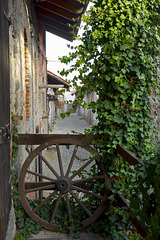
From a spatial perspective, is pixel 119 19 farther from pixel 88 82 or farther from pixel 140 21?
pixel 88 82

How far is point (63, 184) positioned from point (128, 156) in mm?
1115

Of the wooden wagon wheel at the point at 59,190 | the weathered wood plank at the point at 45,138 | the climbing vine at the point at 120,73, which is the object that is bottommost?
the wooden wagon wheel at the point at 59,190

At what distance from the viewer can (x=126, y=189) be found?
2928mm

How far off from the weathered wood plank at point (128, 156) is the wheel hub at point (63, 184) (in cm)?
81

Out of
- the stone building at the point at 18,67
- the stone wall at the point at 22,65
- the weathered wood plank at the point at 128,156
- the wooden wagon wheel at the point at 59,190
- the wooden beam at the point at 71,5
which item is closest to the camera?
the stone building at the point at 18,67

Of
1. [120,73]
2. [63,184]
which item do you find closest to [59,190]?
[63,184]

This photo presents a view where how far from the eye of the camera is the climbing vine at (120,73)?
296 cm

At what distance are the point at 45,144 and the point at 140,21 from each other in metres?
2.00

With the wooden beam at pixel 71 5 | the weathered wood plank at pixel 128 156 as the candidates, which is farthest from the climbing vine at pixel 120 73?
the wooden beam at pixel 71 5

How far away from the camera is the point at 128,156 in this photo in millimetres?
2459

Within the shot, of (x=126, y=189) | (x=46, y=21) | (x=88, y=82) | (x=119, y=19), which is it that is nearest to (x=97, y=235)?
(x=126, y=189)

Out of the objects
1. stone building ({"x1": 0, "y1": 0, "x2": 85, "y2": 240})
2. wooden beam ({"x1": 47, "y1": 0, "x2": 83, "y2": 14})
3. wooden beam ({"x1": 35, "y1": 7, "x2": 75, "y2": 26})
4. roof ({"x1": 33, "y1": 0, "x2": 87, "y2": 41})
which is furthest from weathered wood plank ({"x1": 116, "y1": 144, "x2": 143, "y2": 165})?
wooden beam ({"x1": 35, "y1": 7, "x2": 75, "y2": 26})

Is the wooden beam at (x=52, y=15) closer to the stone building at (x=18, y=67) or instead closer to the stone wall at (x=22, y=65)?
the stone building at (x=18, y=67)

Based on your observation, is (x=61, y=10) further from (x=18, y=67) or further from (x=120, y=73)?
(x=120, y=73)
